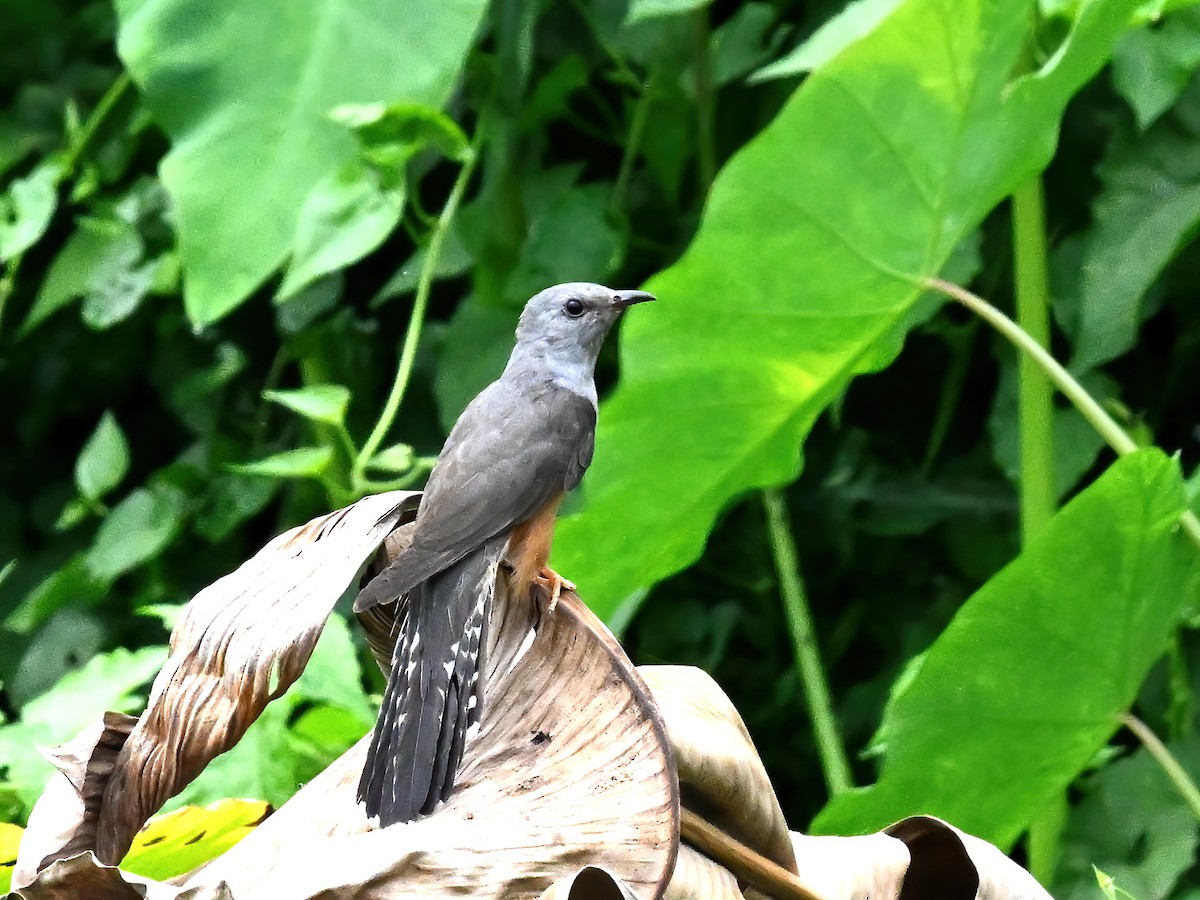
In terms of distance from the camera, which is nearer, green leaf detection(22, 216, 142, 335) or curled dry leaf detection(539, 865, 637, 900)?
curled dry leaf detection(539, 865, 637, 900)

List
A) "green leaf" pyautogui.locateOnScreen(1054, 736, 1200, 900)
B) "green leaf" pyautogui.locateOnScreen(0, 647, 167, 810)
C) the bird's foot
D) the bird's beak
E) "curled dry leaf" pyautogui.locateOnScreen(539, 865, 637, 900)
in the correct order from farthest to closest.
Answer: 1. "green leaf" pyautogui.locateOnScreen(1054, 736, 1200, 900)
2. the bird's beak
3. "green leaf" pyautogui.locateOnScreen(0, 647, 167, 810)
4. the bird's foot
5. "curled dry leaf" pyautogui.locateOnScreen(539, 865, 637, 900)

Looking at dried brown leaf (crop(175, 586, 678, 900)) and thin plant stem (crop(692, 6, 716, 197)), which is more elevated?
thin plant stem (crop(692, 6, 716, 197))

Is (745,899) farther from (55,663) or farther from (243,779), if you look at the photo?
(55,663)

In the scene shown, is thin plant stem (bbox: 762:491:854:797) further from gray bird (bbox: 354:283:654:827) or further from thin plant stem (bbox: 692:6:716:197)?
gray bird (bbox: 354:283:654:827)

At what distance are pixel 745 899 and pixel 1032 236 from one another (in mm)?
903

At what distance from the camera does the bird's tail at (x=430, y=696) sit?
71 centimetres

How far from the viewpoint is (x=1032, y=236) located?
146 cm

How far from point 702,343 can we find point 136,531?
836 millimetres

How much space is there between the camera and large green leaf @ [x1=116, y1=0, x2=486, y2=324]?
131cm

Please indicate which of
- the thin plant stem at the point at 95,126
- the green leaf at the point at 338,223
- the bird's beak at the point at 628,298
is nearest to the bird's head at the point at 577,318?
the bird's beak at the point at 628,298

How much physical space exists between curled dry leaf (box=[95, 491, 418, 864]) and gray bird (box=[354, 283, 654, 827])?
0.07 m

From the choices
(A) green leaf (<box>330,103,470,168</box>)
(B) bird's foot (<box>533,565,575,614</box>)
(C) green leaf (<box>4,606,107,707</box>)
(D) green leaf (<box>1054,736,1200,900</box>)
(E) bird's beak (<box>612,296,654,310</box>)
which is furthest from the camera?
(C) green leaf (<box>4,606,107,707</box>)

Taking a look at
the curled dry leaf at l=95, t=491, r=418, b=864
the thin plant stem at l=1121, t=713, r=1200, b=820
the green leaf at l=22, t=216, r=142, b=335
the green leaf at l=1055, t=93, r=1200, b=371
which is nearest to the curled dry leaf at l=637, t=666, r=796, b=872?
the curled dry leaf at l=95, t=491, r=418, b=864

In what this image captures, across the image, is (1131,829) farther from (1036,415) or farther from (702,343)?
(702,343)
